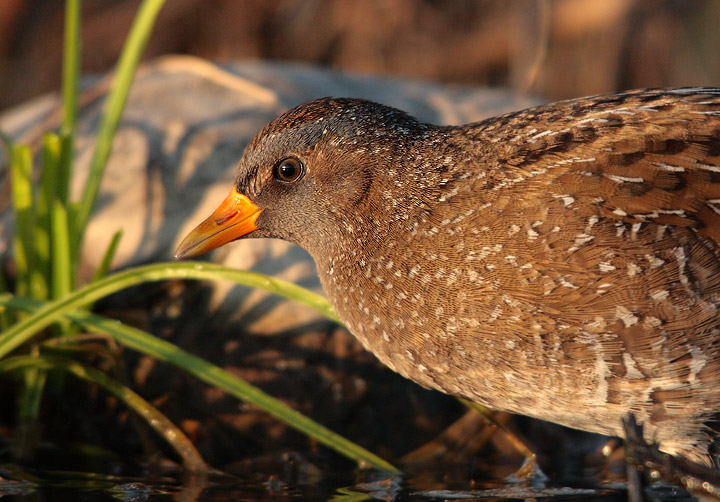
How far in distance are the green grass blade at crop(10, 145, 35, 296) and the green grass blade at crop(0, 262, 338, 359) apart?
57 cm

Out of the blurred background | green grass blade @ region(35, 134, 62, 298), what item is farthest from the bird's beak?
the blurred background

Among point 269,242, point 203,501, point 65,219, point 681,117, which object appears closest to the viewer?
point 681,117

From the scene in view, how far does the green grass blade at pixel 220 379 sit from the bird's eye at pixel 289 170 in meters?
0.75

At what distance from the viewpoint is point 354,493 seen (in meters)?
3.42

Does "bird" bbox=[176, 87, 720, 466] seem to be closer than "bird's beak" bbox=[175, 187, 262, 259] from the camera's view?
Yes

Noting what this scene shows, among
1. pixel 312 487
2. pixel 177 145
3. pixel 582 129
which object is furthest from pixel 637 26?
pixel 312 487

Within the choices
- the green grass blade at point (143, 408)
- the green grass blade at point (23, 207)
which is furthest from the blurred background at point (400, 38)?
the green grass blade at point (143, 408)

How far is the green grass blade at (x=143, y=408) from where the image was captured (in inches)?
145

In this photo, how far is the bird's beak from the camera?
3506 millimetres

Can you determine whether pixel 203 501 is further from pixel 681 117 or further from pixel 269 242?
pixel 681 117

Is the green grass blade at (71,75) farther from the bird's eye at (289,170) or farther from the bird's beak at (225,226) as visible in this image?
the bird's eye at (289,170)

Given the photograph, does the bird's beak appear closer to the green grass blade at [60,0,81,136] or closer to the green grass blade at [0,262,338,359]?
the green grass blade at [0,262,338,359]

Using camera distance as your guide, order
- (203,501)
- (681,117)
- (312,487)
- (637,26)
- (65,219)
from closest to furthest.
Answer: (681,117), (203,501), (312,487), (65,219), (637,26)

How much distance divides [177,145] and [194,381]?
1272 millimetres
